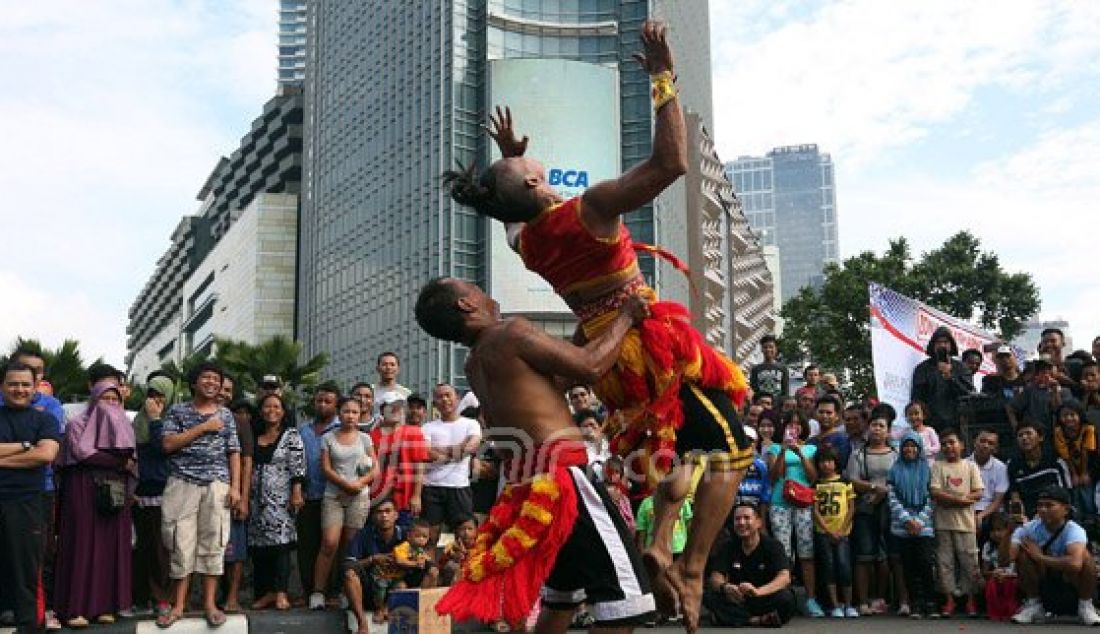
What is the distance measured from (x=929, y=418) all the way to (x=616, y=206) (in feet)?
26.8

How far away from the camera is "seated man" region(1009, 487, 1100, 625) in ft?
27.8

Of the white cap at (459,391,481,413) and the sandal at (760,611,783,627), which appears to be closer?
the sandal at (760,611,783,627)

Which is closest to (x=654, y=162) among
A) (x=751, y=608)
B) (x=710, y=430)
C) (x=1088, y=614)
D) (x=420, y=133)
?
(x=710, y=430)

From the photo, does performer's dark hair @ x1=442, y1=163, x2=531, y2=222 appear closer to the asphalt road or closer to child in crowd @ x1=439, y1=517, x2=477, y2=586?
child in crowd @ x1=439, y1=517, x2=477, y2=586

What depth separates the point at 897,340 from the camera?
12.9 meters

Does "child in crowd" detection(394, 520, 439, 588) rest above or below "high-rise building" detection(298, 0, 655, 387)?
below

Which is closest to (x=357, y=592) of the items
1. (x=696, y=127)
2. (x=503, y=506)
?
A: (x=503, y=506)

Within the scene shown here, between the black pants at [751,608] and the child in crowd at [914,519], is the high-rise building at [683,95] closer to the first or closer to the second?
the child in crowd at [914,519]

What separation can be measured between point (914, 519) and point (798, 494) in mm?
1065

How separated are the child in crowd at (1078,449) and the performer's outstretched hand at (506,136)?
697 centimetres

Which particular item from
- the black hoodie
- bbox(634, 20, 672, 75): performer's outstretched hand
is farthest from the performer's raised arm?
the black hoodie

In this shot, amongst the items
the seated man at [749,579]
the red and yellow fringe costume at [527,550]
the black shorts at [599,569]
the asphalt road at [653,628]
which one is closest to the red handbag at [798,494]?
the seated man at [749,579]

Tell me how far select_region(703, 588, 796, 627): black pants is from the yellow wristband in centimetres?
589

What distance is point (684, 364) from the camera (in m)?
4.04
